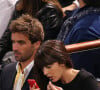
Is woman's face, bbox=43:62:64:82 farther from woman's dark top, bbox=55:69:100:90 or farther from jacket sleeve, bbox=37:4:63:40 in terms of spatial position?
jacket sleeve, bbox=37:4:63:40

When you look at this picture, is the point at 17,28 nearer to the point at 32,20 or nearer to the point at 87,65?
the point at 32,20

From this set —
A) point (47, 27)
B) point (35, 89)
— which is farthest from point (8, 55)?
point (35, 89)

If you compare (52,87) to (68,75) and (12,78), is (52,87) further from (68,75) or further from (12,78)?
(12,78)

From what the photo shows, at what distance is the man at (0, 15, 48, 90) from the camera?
1735mm

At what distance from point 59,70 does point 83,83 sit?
0.13 metres

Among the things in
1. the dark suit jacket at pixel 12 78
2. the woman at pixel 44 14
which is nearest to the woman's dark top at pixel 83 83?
the dark suit jacket at pixel 12 78

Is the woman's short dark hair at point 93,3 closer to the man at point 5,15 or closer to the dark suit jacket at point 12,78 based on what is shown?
the dark suit jacket at point 12,78

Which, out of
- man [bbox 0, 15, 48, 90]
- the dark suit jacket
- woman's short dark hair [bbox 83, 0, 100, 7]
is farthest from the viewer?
woman's short dark hair [bbox 83, 0, 100, 7]

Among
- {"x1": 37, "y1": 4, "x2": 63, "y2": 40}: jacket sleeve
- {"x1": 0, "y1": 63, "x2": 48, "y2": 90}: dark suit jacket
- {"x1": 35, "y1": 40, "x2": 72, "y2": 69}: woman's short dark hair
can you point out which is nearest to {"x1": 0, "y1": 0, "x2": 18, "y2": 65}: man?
{"x1": 37, "y1": 4, "x2": 63, "y2": 40}: jacket sleeve

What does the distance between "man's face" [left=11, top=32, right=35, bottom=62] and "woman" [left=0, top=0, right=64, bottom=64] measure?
1.45 feet

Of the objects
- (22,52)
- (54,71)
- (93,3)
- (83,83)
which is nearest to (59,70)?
(54,71)

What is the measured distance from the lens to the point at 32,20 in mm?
1825

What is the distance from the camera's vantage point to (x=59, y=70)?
1.51m

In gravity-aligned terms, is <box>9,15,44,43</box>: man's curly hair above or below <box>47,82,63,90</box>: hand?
above
